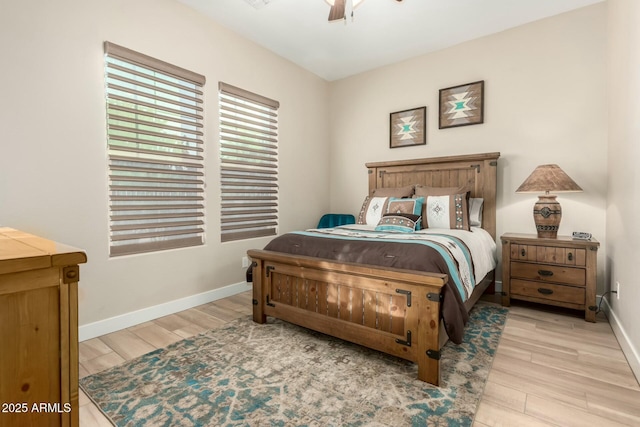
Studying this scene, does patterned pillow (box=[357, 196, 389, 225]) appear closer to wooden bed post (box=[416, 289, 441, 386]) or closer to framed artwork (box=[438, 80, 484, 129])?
framed artwork (box=[438, 80, 484, 129])

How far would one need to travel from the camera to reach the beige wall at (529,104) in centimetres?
287

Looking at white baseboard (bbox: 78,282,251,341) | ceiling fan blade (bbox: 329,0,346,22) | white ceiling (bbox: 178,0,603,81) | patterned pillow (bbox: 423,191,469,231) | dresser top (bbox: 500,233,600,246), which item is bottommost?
white baseboard (bbox: 78,282,251,341)

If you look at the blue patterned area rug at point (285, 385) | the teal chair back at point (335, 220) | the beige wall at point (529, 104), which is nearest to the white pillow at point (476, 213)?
the beige wall at point (529, 104)

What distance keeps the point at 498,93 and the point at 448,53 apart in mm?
781

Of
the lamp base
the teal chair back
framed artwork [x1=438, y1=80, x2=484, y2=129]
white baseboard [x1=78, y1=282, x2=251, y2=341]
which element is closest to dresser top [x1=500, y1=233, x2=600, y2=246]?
the lamp base

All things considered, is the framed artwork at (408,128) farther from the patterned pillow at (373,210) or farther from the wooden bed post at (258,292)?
the wooden bed post at (258,292)

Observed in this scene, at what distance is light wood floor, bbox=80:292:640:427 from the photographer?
145 cm

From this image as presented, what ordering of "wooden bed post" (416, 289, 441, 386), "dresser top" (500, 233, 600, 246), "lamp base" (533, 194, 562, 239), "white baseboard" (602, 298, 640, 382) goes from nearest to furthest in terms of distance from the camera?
"wooden bed post" (416, 289, 441, 386) < "white baseboard" (602, 298, 640, 382) < "dresser top" (500, 233, 600, 246) < "lamp base" (533, 194, 562, 239)

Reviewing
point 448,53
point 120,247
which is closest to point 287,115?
point 448,53

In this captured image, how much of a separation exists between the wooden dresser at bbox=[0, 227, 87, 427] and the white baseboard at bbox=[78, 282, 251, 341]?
1.68 m

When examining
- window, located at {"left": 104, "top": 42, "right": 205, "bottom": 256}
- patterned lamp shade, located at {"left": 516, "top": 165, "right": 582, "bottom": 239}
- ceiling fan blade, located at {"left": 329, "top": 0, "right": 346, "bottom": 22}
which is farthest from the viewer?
patterned lamp shade, located at {"left": 516, "top": 165, "right": 582, "bottom": 239}

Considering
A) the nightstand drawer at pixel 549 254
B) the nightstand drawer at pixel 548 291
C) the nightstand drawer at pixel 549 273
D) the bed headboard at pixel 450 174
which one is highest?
the bed headboard at pixel 450 174

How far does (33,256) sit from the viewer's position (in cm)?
81

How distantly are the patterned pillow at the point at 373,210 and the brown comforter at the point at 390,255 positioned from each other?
1.11 metres
